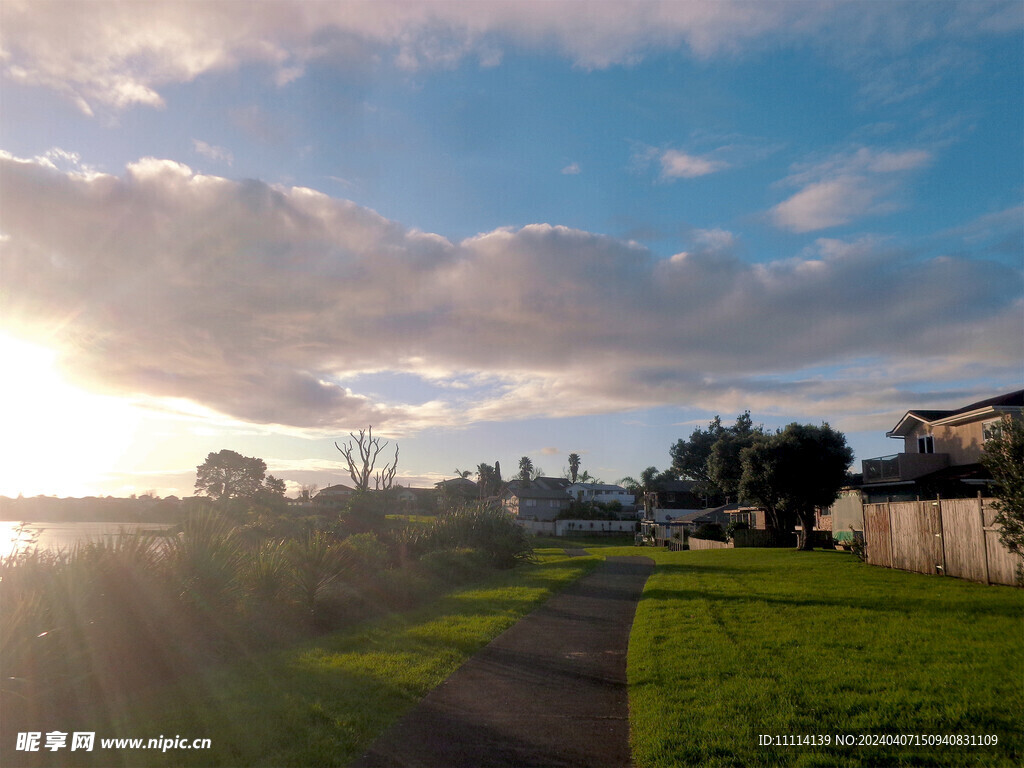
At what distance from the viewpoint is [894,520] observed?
20.3 metres

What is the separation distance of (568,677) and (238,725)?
384cm

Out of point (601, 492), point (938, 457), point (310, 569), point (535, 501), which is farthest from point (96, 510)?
point (601, 492)

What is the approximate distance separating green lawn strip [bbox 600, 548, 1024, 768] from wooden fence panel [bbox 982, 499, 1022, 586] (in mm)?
431

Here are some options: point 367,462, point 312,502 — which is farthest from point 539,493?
point 367,462

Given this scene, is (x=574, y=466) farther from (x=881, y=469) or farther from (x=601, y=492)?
(x=881, y=469)

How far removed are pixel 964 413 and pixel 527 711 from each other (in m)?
31.2

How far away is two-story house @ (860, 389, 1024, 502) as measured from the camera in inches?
1151

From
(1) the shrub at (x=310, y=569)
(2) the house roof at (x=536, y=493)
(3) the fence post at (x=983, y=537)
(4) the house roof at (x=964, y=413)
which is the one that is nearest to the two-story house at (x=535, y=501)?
(2) the house roof at (x=536, y=493)

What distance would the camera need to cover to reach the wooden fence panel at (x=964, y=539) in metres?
15.7

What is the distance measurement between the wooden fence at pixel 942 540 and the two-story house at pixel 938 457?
9.11 metres

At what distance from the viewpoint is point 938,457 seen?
1280 inches

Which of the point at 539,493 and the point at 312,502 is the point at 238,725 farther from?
the point at 539,493

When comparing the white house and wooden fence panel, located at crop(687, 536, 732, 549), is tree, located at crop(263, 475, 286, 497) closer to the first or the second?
wooden fence panel, located at crop(687, 536, 732, 549)

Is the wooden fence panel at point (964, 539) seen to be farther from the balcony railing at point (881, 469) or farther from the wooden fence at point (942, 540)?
the balcony railing at point (881, 469)
